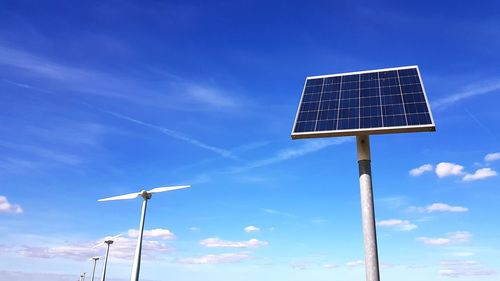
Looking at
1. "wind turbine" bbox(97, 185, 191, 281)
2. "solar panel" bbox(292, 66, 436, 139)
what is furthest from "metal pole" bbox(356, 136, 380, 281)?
"wind turbine" bbox(97, 185, 191, 281)

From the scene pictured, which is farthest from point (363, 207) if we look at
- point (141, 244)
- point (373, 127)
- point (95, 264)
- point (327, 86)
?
point (95, 264)

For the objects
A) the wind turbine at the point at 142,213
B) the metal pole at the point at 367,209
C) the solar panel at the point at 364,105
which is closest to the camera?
the metal pole at the point at 367,209

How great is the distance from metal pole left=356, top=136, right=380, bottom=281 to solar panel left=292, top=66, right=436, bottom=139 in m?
2.15

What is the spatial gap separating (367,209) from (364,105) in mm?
8254

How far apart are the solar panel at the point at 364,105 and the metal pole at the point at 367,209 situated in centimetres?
215

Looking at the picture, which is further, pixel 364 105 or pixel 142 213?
pixel 142 213

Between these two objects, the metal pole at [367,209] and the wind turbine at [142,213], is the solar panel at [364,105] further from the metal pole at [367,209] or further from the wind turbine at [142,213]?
the wind turbine at [142,213]

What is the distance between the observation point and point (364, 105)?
31234mm

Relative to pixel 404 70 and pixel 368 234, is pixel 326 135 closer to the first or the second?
pixel 368 234

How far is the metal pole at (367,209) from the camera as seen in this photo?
28.2 m

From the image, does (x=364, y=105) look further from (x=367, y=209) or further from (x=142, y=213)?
(x=142, y=213)

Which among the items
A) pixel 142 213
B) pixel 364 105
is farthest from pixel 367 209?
pixel 142 213

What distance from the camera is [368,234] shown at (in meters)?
28.7

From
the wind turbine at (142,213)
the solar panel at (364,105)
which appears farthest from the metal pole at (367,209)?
the wind turbine at (142,213)
